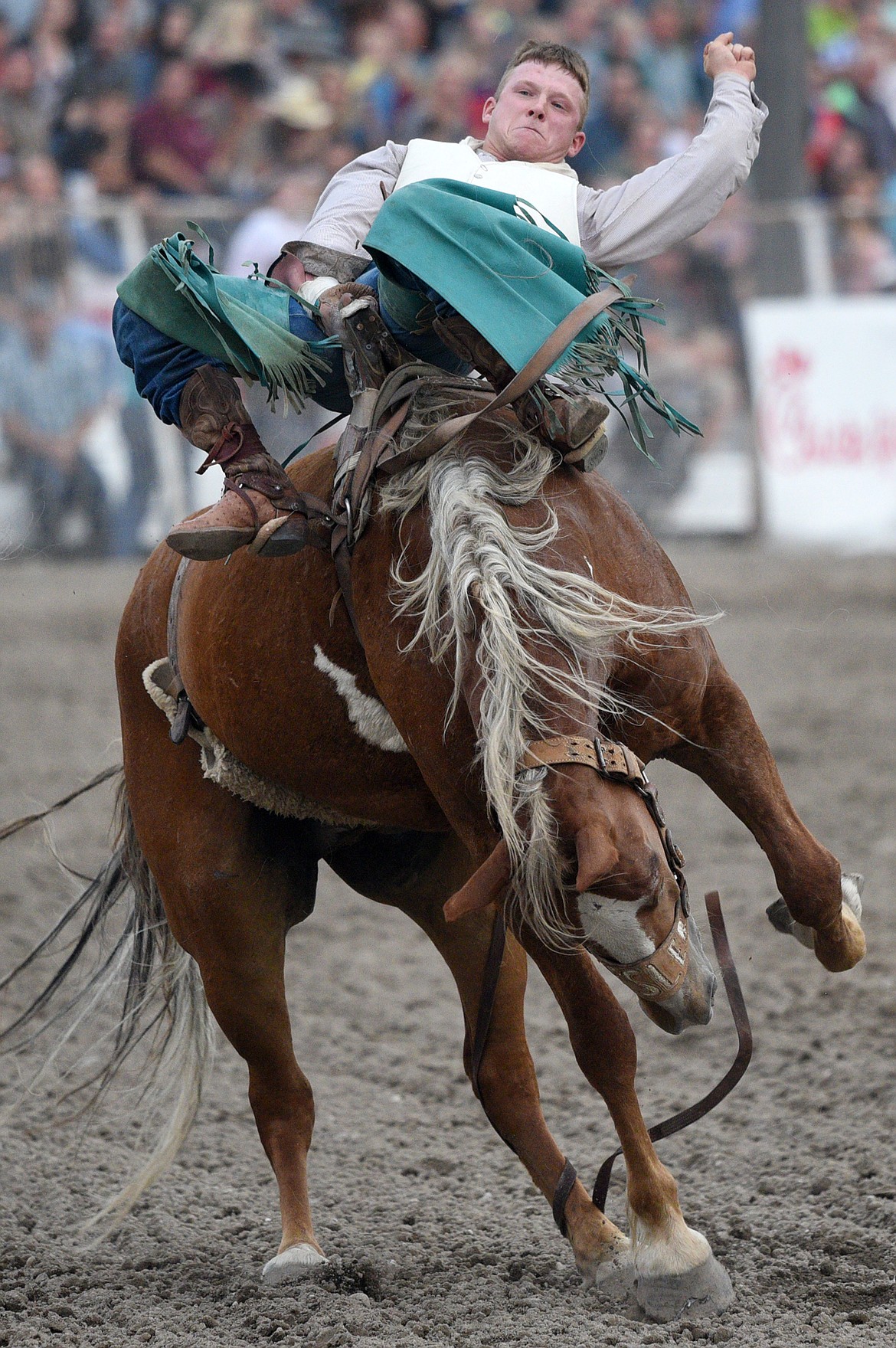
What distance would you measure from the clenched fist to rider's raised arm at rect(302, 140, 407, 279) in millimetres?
525

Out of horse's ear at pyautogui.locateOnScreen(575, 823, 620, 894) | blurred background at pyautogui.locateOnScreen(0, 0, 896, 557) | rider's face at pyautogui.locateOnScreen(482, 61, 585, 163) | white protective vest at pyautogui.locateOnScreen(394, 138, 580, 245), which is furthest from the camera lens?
blurred background at pyautogui.locateOnScreen(0, 0, 896, 557)

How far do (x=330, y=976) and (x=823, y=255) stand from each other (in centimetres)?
715

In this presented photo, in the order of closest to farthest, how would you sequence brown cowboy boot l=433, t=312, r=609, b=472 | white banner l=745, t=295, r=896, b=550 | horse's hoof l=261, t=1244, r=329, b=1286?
brown cowboy boot l=433, t=312, r=609, b=472, horse's hoof l=261, t=1244, r=329, b=1286, white banner l=745, t=295, r=896, b=550

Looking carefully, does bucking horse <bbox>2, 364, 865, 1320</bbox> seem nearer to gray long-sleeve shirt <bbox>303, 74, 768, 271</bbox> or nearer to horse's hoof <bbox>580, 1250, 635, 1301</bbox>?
horse's hoof <bbox>580, 1250, 635, 1301</bbox>

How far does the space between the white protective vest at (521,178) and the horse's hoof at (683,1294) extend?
1615 millimetres

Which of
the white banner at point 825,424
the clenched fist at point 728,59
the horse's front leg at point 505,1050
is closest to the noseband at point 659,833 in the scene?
the horse's front leg at point 505,1050

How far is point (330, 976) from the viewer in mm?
4582

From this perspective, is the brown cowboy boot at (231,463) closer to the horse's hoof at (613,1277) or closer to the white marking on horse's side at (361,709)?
the white marking on horse's side at (361,709)

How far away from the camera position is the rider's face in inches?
104

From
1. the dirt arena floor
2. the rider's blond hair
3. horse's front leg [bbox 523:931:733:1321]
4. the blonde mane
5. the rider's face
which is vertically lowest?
the dirt arena floor

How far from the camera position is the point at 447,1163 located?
3.44m

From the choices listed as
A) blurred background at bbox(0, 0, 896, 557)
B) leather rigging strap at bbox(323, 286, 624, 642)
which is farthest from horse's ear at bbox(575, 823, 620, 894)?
blurred background at bbox(0, 0, 896, 557)

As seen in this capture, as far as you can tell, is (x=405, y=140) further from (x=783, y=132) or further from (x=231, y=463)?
(x=231, y=463)

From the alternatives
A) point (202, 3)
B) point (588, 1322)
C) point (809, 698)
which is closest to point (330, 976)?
point (588, 1322)
